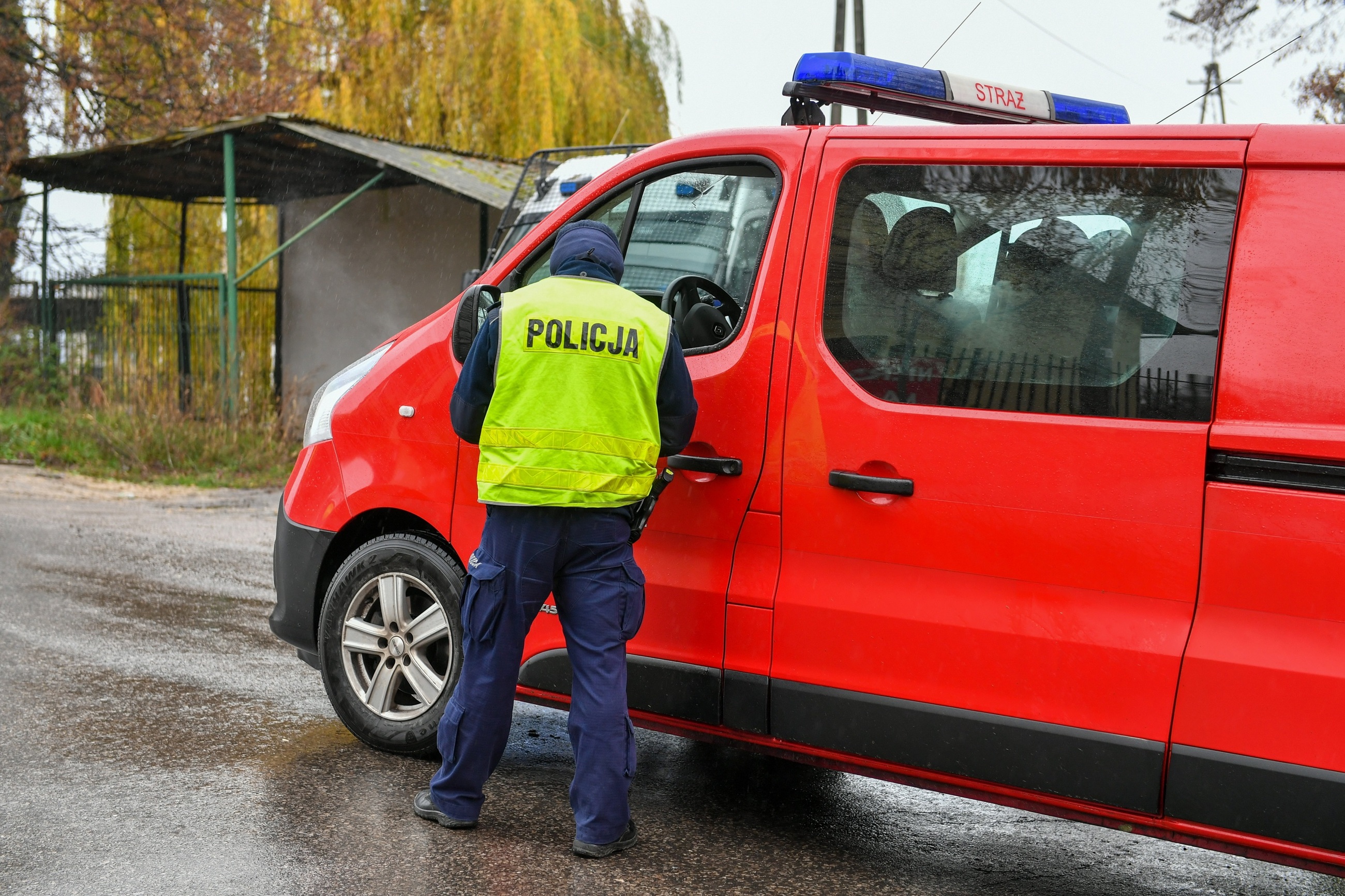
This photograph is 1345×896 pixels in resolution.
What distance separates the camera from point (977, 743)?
313 cm

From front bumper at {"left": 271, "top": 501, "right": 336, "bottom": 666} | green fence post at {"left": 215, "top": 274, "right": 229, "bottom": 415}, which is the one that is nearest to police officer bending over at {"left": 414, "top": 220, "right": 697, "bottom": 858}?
Result: front bumper at {"left": 271, "top": 501, "right": 336, "bottom": 666}

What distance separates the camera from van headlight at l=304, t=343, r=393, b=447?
13.8 feet

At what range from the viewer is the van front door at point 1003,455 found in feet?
9.71

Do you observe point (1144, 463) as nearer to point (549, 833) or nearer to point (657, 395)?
point (657, 395)

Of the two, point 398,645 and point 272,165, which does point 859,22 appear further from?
point 398,645

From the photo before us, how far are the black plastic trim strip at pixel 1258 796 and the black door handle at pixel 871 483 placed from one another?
33.7 inches

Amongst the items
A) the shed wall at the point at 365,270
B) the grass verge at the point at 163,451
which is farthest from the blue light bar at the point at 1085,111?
the shed wall at the point at 365,270

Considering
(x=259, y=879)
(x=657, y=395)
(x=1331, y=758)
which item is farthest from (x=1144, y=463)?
(x=259, y=879)

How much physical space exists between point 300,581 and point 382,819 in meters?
0.95

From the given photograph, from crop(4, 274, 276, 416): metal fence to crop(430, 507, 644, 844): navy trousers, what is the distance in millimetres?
10842

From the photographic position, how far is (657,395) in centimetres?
340

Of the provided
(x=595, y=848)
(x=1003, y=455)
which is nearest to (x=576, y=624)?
(x=595, y=848)

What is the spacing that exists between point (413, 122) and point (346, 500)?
15069 millimetres

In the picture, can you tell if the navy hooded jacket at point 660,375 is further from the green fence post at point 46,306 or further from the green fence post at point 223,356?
the green fence post at point 46,306
